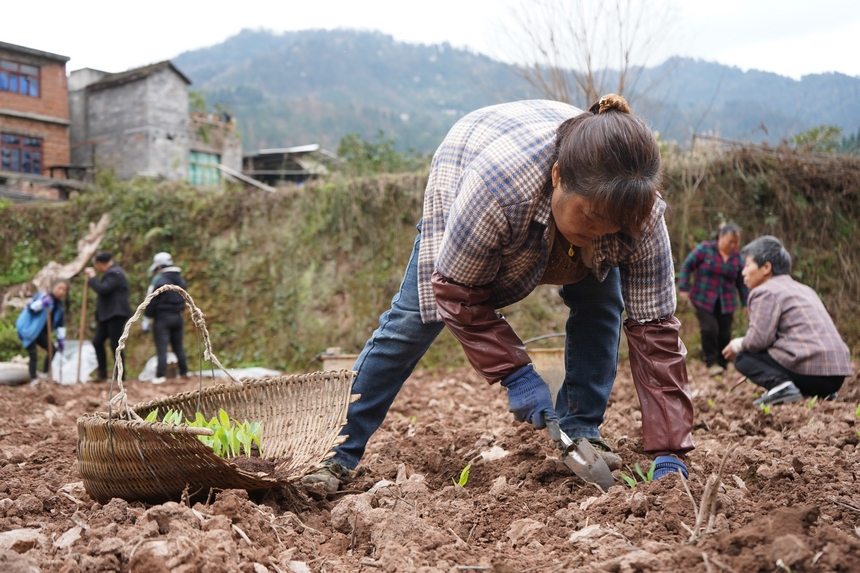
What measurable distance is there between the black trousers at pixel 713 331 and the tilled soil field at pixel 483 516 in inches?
146

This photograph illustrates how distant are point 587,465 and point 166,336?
635 cm

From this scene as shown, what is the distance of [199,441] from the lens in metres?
1.92

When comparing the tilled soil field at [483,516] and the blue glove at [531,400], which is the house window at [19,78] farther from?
the blue glove at [531,400]

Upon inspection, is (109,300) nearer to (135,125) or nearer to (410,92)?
(135,125)

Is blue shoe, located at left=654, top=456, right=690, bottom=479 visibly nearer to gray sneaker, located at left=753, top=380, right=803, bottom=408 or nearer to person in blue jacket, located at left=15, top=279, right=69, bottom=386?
gray sneaker, located at left=753, top=380, right=803, bottom=408

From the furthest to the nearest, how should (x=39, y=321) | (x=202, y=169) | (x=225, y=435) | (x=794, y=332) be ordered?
(x=202, y=169)
(x=39, y=321)
(x=794, y=332)
(x=225, y=435)

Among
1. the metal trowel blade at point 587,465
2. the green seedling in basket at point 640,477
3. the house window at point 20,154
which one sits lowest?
the green seedling in basket at point 640,477

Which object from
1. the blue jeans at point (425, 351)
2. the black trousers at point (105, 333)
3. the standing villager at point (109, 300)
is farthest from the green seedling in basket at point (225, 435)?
the black trousers at point (105, 333)

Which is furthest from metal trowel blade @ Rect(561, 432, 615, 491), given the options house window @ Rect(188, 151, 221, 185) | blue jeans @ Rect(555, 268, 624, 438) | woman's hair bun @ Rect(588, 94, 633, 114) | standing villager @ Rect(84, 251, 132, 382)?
house window @ Rect(188, 151, 221, 185)

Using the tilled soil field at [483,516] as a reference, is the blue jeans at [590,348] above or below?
above

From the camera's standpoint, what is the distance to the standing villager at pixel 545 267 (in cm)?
186

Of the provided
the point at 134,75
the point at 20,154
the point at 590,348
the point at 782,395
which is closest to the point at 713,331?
the point at 782,395

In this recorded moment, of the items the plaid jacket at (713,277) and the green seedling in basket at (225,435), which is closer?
the green seedling in basket at (225,435)

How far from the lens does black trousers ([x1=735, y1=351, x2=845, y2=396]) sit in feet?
14.2
